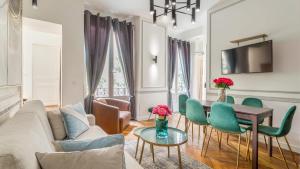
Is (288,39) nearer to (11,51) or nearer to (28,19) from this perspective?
(11,51)

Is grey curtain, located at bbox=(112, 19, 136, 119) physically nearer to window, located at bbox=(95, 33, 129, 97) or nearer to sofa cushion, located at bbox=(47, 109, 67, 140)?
window, located at bbox=(95, 33, 129, 97)

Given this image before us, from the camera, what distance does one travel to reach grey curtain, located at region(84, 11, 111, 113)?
414 cm

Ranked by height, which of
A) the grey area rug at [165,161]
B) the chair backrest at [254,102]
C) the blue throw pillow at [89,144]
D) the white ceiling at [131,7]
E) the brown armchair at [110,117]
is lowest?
the grey area rug at [165,161]

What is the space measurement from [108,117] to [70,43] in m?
1.67

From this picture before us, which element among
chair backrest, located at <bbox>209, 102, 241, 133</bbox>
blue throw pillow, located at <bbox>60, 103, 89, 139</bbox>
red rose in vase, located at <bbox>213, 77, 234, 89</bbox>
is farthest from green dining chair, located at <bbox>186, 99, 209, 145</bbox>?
blue throw pillow, located at <bbox>60, 103, 89, 139</bbox>

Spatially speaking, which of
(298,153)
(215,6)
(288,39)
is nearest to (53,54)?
(215,6)

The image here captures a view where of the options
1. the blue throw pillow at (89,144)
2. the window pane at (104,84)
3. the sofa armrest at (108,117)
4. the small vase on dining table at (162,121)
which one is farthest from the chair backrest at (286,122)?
the window pane at (104,84)

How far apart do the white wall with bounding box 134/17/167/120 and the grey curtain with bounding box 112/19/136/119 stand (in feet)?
0.51

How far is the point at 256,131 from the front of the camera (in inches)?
88.4

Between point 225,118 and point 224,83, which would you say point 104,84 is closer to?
point 224,83

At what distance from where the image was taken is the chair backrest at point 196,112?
9.59 feet

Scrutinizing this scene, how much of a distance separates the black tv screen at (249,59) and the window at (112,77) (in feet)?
8.75

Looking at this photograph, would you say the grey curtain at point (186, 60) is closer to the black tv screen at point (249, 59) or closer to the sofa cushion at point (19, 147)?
the black tv screen at point (249, 59)

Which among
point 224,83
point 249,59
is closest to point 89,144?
point 224,83
